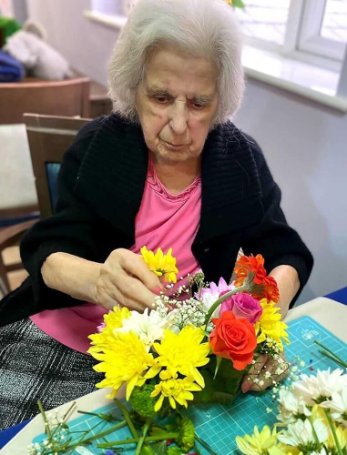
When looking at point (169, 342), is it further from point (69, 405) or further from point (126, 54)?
point (126, 54)

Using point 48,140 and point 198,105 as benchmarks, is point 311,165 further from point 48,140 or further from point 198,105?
point 48,140

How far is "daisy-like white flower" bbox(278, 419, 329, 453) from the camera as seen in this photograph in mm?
575

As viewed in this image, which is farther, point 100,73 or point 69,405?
point 100,73

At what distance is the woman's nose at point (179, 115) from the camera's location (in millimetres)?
1009

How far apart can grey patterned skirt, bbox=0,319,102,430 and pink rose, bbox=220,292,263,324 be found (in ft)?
1.69

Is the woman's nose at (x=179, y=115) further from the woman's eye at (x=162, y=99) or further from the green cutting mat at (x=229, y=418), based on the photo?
the green cutting mat at (x=229, y=418)

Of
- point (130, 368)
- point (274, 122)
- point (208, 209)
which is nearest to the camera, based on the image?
point (130, 368)

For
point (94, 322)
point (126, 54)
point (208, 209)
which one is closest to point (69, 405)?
point (94, 322)

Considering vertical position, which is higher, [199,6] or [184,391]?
[199,6]

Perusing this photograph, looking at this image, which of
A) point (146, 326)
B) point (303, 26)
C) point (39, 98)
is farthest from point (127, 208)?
point (303, 26)

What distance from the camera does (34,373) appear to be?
3.43 feet

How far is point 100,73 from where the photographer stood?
301cm

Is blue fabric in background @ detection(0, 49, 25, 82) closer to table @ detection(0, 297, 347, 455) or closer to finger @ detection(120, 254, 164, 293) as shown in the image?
finger @ detection(120, 254, 164, 293)

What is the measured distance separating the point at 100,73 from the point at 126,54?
2112 mm
